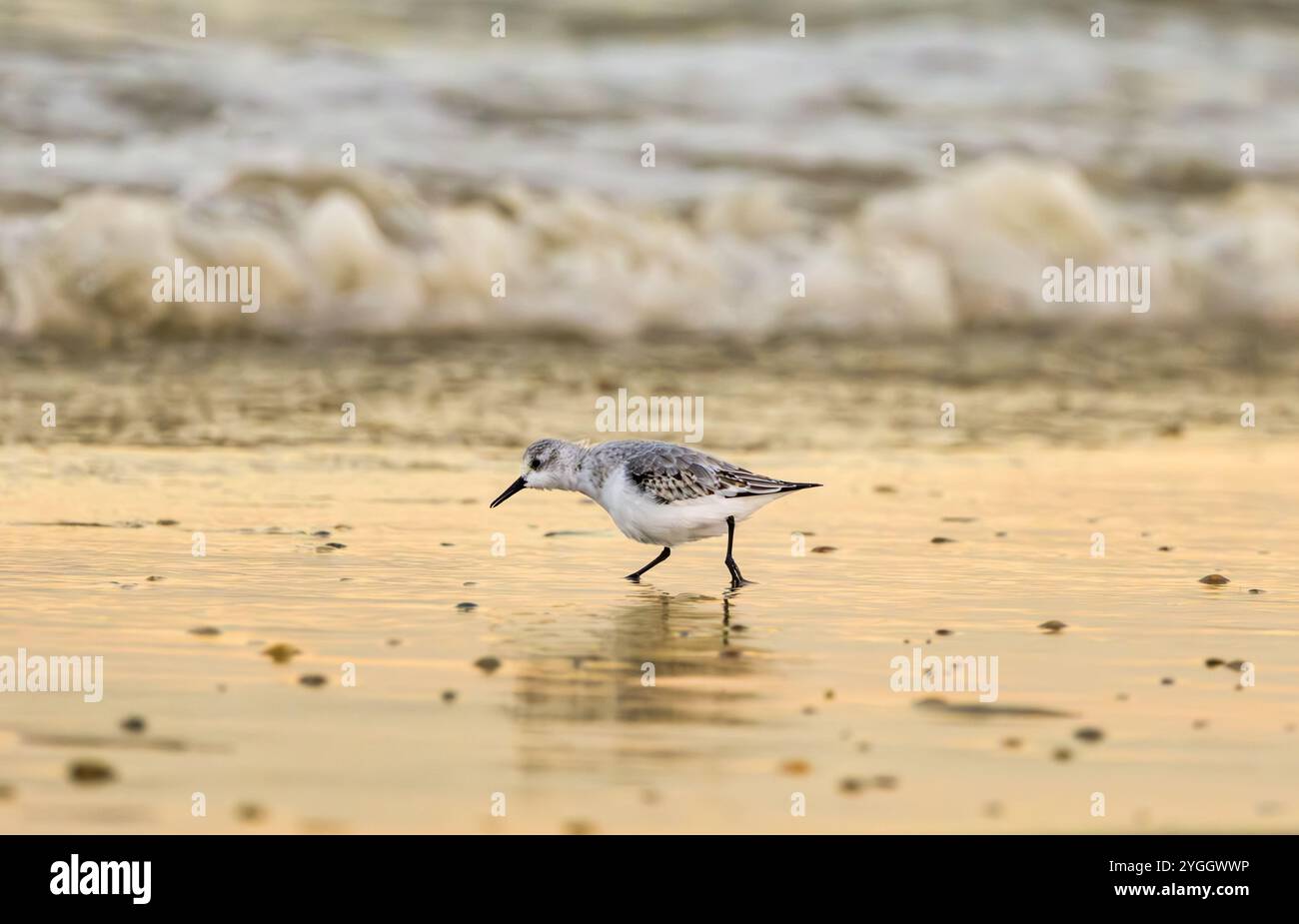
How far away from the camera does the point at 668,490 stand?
8672mm

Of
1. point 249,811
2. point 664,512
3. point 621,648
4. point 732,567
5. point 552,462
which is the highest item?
point 552,462

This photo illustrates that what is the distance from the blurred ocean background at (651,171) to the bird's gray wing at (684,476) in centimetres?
1131

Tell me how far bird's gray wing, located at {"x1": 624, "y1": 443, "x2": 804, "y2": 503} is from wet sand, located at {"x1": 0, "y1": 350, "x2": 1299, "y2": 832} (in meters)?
0.49

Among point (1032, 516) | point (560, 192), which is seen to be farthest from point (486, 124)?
point (1032, 516)

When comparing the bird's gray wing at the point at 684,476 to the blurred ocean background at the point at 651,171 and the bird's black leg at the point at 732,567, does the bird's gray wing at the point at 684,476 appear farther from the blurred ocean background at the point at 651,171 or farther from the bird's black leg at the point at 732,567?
the blurred ocean background at the point at 651,171

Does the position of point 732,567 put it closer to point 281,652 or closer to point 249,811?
point 281,652

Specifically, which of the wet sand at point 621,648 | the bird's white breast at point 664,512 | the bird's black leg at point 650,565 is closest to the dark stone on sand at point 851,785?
the wet sand at point 621,648

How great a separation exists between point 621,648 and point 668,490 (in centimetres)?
150

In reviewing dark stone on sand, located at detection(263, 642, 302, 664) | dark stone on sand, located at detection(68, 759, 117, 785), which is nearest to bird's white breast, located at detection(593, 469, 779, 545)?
dark stone on sand, located at detection(263, 642, 302, 664)

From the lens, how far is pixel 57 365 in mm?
16812

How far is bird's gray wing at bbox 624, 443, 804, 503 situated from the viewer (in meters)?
8.69

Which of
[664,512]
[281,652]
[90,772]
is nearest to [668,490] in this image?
[664,512]

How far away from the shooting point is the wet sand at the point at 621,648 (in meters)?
5.18

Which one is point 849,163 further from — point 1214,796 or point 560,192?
point 1214,796
